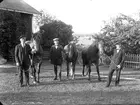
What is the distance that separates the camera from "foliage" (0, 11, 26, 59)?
2048 cm

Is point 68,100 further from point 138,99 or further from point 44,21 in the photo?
point 44,21

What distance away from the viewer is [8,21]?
2084 centimetres

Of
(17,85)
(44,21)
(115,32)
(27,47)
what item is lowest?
(17,85)

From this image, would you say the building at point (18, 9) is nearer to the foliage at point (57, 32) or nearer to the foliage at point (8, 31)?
the foliage at point (8, 31)

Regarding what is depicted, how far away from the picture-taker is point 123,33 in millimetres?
19109

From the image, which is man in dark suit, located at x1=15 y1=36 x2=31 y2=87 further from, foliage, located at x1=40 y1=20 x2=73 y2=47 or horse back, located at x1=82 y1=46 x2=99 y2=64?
foliage, located at x1=40 y1=20 x2=73 y2=47

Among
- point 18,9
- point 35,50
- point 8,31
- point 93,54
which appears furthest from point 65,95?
point 18,9

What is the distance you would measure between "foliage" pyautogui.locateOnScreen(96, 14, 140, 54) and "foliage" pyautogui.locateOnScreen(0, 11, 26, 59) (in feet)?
24.0

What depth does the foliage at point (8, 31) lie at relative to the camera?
67.2ft

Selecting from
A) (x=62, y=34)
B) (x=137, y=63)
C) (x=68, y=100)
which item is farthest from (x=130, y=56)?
(x=68, y=100)

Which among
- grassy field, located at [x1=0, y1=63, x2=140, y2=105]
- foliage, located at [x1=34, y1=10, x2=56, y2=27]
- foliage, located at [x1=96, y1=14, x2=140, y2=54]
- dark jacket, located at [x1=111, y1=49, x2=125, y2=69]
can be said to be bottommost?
grassy field, located at [x1=0, y1=63, x2=140, y2=105]

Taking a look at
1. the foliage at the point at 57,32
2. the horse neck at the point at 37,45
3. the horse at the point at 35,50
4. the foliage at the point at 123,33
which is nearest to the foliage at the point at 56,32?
the foliage at the point at 57,32

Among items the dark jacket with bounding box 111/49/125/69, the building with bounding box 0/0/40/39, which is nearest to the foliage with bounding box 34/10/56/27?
the building with bounding box 0/0/40/39

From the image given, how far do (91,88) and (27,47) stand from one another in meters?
3.16
